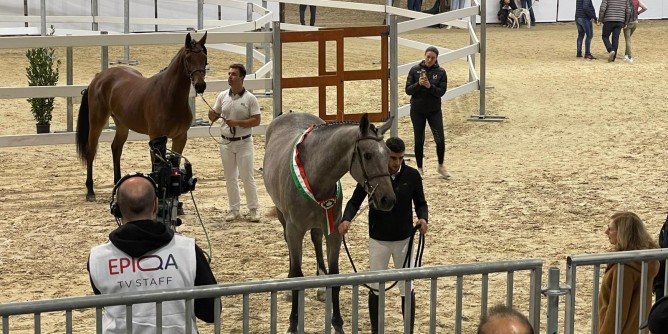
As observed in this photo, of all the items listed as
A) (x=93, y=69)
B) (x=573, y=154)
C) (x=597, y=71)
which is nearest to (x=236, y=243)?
(x=573, y=154)

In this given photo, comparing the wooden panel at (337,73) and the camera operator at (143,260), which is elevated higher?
the wooden panel at (337,73)

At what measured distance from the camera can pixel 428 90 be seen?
13.1m

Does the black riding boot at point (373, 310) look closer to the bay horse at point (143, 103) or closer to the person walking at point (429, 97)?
the bay horse at point (143, 103)

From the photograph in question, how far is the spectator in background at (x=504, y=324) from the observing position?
3373 millimetres

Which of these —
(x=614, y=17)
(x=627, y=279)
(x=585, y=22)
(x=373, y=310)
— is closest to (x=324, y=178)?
(x=373, y=310)

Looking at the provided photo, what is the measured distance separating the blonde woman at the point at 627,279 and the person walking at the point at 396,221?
1.42 metres

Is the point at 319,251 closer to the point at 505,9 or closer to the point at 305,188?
the point at 305,188

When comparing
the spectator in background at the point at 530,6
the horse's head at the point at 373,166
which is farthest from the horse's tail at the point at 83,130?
the spectator in background at the point at 530,6

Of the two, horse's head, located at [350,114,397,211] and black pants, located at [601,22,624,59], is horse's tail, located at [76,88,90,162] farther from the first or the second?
black pants, located at [601,22,624,59]

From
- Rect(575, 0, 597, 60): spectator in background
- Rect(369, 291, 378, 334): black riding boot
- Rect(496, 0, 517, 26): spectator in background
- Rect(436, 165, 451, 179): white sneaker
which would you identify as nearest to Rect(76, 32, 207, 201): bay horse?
Rect(436, 165, 451, 179): white sneaker

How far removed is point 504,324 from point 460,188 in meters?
9.39

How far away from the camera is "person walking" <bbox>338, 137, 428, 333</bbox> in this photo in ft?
24.3

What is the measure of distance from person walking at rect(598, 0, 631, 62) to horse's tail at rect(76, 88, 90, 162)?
1341 centimetres

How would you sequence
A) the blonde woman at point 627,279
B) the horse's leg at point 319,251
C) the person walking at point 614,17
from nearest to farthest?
the blonde woman at point 627,279
the horse's leg at point 319,251
the person walking at point 614,17
